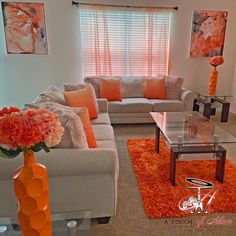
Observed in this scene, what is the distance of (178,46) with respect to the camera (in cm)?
482

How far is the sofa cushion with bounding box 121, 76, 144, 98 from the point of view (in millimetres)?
4453

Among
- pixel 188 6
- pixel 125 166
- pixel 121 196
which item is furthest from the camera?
pixel 188 6

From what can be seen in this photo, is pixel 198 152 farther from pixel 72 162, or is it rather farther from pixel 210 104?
pixel 210 104

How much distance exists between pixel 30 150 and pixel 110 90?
3.30 meters

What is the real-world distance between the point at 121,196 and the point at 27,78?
3520 millimetres

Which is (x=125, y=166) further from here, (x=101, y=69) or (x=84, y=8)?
(x=84, y=8)

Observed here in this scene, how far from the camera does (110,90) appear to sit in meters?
4.18

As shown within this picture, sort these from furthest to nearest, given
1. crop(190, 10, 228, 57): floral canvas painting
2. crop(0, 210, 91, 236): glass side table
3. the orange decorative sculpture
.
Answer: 1. crop(190, 10, 228, 57): floral canvas painting
2. the orange decorative sculpture
3. crop(0, 210, 91, 236): glass side table

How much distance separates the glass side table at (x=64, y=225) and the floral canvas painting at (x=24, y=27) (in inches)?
154

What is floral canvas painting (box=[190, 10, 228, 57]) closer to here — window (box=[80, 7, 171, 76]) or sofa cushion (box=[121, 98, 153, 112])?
window (box=[80, 7, 171, 76])

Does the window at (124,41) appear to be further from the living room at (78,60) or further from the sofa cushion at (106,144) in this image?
the sofa cushion at (106,144)

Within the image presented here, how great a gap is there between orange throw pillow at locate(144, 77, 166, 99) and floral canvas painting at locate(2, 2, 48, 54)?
220 cm

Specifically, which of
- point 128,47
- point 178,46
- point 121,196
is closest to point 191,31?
point 178,46

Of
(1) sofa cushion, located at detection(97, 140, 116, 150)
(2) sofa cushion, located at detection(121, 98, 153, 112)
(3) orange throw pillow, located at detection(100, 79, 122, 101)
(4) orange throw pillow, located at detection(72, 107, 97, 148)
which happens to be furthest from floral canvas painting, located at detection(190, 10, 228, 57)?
(4) orange throw pillow, located at detection(72, 107, 97, 148)
